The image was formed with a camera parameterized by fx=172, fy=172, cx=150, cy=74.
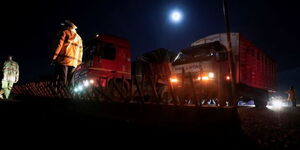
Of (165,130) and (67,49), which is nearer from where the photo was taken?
(165,130)

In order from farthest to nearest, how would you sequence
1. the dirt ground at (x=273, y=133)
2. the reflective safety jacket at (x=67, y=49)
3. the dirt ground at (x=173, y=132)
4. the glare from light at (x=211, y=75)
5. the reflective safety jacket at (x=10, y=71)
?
the reflective safety jacket at (x=10, y=71) → the glare from light at (x=211, y=75) → the reflective safety jacket at (x=67, y=49) → the dirt ground at (x=273, y=133) → the dirt ground at (x=173, y=132)

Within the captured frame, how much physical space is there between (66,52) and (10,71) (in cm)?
534

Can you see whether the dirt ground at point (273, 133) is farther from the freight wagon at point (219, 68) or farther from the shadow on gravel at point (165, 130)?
the freight wagon at point (219, 68)

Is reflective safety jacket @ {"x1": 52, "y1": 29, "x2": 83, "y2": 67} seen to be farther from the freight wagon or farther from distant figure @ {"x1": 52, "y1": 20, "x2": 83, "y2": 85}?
the freight wagon

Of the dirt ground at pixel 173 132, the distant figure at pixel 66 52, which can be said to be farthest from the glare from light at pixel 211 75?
the distant figure at pixel 66 52

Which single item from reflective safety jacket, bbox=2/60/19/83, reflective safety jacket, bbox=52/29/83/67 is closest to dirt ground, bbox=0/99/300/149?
reflective safety jacket, bbox=52/29/83/67

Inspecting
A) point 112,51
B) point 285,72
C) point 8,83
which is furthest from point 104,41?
point 285,72

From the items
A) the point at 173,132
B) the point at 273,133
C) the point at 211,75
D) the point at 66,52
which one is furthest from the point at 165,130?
the point at 211,75

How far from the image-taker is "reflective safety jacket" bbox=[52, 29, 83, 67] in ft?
17.1

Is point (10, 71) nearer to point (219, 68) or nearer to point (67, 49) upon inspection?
point (67, 49)

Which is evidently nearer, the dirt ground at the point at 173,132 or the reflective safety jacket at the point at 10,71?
the dirt ground at the point at 173,132

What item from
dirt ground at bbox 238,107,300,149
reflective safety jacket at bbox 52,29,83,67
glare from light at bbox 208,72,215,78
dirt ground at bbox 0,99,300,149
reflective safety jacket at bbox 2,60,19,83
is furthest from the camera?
reflective safety jacket at bbox 2,60,19,83

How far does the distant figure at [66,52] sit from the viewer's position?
17.1 feet

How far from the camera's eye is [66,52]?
5.39 meters
